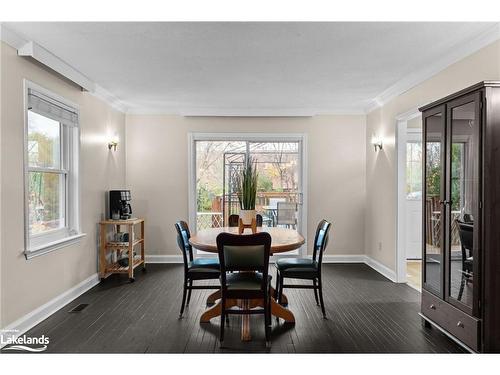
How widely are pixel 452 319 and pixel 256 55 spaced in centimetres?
279

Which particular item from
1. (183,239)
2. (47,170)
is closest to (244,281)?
(183,239)

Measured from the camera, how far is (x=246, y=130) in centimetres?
617

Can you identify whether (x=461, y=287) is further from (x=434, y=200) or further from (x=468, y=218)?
(x=434, y=200)

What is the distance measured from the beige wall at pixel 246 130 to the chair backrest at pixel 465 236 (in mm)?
3349

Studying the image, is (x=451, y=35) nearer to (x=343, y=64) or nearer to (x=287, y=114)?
(x=343, y=64)

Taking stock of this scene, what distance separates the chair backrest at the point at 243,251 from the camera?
115 inches

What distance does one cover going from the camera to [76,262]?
436 centimetres

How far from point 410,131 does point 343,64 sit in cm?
293

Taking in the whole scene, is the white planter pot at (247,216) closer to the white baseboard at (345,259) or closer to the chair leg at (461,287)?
the chair leg at (461,287)

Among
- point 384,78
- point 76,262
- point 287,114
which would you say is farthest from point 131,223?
point 384,78

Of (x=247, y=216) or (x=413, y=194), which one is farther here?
(x=413, y=194)

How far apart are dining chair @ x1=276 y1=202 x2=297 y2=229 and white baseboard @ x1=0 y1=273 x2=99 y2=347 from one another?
2.93 m

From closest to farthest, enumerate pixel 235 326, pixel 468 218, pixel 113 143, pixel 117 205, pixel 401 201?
pixel 468 218, pixel 235 326, pixel 401 201, pixel 117 205, pixel 113 143

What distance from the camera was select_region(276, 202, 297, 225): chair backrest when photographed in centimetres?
626
